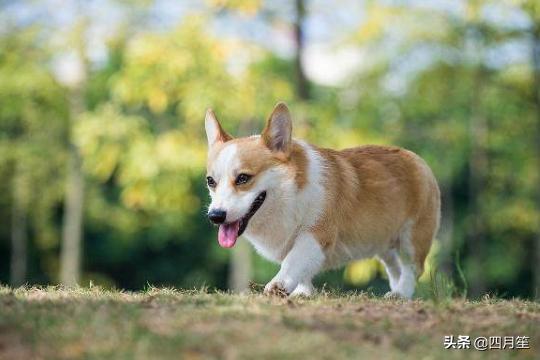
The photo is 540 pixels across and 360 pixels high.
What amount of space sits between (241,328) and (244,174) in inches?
82.8

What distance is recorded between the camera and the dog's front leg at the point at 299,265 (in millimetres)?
6223

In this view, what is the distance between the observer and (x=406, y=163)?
7.74m

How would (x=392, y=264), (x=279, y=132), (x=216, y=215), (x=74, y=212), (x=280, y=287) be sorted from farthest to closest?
(x=74, y=212), (x=392, y=264), (x=279, y=132), (x=280, y=287), (x=216, y=215)

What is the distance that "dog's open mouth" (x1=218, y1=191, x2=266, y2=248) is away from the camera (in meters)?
6.21

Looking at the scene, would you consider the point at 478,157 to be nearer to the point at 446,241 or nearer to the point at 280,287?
the point at 446,241

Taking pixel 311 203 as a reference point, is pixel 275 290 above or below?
below

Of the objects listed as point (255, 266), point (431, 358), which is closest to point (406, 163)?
point (431, 358)

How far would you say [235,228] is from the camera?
628 cm

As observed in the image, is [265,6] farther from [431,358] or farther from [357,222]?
[431,358]

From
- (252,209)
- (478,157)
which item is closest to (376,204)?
(252,209)

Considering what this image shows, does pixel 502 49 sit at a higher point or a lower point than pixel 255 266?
higher

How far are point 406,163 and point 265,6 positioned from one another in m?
7.36

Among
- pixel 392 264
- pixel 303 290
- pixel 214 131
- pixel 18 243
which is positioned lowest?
pixel 18 243

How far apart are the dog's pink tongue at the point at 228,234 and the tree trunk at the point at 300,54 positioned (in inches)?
331
